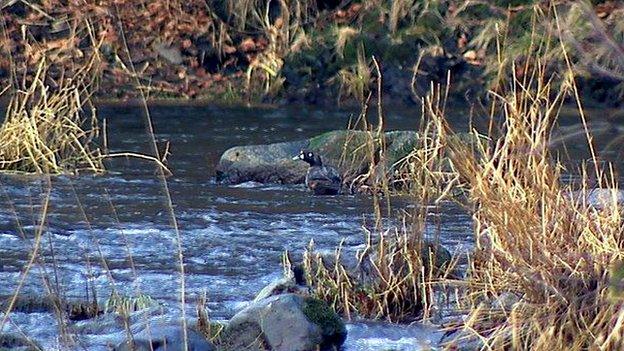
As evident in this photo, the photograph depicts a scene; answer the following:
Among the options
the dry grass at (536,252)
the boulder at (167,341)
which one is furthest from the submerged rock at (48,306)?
the dry grass at (536,252)

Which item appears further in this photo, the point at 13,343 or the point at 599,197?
the point at 599,197

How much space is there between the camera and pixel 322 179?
34.9 feet

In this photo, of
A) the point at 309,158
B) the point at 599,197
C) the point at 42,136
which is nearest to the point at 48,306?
the point at 599,197

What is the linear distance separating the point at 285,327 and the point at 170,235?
9.71ft

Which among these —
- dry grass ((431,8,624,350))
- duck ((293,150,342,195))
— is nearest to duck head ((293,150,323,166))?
duck ((293,150,342,195))

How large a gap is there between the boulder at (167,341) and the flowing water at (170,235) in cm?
22

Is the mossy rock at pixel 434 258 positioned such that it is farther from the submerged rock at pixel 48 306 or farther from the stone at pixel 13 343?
the stone at pixel 13 343

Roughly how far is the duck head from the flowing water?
9.7 inches

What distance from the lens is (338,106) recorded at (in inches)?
663

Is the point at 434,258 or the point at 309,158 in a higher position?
the point at 434,258

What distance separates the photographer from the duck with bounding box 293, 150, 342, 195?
10.5 meters

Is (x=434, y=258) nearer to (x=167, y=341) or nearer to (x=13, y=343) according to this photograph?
(x=167, y=341)

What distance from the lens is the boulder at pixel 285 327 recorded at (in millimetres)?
5777

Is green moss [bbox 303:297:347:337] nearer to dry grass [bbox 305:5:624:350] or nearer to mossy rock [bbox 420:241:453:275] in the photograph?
dry grass [bbox 305:5:624:350]
